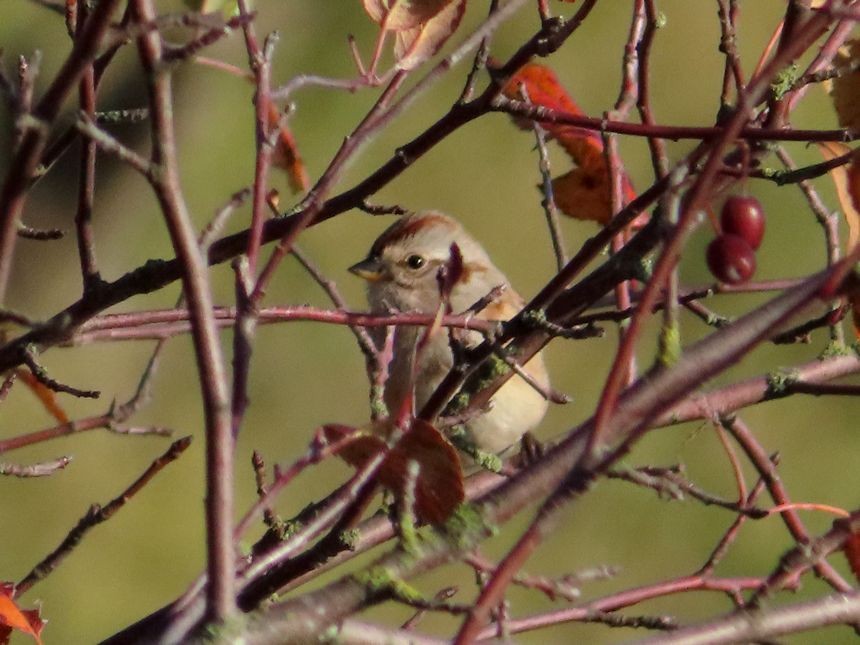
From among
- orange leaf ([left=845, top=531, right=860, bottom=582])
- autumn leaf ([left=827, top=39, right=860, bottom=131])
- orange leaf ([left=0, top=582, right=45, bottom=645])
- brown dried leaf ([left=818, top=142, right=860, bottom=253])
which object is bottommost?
orange leaf ([left=845, top=531, right=860, bottom=582])

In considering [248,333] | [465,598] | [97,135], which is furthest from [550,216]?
[465,598]

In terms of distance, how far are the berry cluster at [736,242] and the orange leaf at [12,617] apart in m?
0.89

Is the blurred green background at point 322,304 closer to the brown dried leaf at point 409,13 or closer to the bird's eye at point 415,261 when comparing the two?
the bird's eye at point 415,261

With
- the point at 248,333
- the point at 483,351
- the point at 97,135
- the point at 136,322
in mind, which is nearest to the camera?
the point at 97,135

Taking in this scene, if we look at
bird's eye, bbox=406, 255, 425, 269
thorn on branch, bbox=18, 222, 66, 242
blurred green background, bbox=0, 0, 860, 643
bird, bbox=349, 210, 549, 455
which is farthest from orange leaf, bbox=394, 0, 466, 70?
blurred green background, bbox=0, 0, 860, 643

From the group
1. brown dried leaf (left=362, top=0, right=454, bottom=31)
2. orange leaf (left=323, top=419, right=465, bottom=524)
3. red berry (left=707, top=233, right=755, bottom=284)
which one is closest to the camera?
orange leaf (left=323, top=419, right=465, bottom=524)

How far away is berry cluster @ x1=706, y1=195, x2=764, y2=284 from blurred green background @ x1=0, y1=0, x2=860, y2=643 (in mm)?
4499

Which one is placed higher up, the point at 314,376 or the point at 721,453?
the point at 314,376

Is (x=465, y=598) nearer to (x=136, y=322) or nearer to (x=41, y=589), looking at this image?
(x=41, y=589)

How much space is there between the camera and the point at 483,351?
5.45ft

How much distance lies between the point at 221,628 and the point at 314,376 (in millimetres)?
5250

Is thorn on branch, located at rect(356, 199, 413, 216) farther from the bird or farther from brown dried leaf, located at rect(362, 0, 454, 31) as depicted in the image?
the bird

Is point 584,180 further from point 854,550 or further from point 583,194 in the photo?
point 854,550

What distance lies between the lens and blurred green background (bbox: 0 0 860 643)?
20.3 ft
